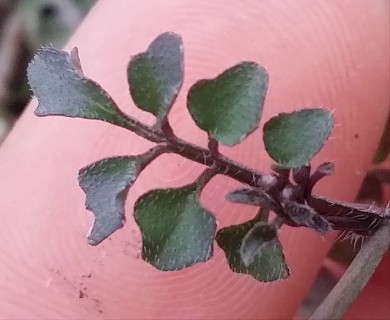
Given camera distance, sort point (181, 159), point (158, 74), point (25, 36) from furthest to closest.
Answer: point (25, 36) < point (181, 159) < point (158, 74)

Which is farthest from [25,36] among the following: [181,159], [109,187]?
[109,187]

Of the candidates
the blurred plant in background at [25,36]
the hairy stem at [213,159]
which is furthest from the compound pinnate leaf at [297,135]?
the blurred plant in background at [25,36]

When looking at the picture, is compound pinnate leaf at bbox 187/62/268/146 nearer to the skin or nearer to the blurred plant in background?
the skin

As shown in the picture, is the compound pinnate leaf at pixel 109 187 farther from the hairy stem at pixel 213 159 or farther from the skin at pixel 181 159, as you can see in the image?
the skin at pixel 181 159

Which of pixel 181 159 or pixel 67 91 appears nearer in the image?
pixel 67 91

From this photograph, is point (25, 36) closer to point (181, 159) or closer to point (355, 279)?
point (181, 159)

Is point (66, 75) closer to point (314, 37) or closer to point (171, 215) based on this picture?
point (171, 215)

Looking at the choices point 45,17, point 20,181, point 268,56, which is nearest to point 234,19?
point 268,56
